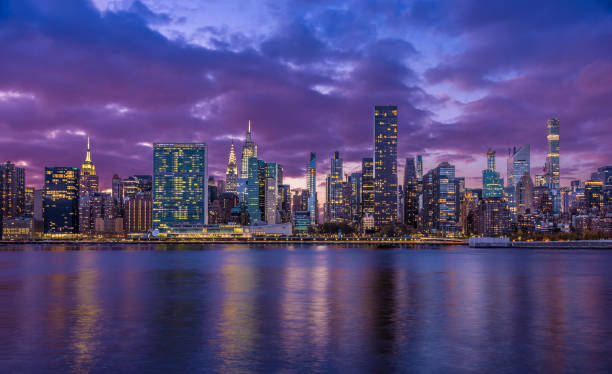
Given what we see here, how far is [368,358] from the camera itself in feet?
93.8

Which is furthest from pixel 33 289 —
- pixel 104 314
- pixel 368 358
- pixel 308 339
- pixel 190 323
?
pixel 368 358

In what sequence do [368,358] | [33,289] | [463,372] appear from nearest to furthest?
[463,372], [368,358], [33,289]

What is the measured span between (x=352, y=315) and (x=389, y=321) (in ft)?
12.4

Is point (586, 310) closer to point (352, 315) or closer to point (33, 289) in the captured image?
point (352, 315)

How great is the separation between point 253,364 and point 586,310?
33.7 meters

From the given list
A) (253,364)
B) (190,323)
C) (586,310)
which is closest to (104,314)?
(190,323)

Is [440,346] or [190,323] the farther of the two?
[190,323]

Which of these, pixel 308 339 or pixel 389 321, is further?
pixel 389 321

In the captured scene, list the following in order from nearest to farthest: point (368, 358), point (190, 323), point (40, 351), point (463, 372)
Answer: point (463, 372) → point (368, 358) → point (40, 351) → point (190, 323)

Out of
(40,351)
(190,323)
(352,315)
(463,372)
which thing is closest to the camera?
(463,372)

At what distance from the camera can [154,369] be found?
26.4m

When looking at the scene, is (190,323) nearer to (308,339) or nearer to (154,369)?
(308,339)

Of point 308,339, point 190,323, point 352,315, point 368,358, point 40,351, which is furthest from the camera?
point 352,315

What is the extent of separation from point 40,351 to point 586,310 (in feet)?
139
